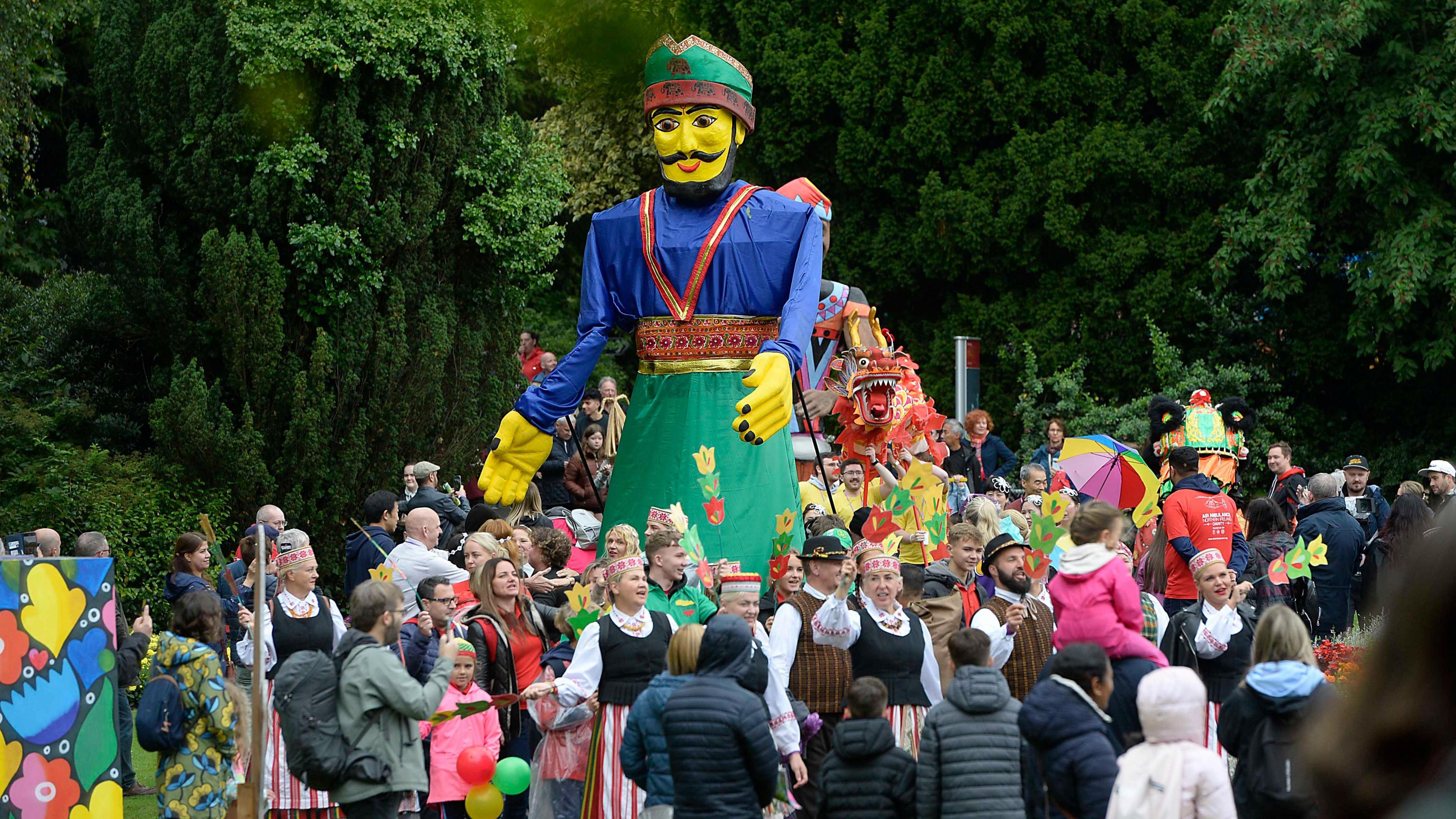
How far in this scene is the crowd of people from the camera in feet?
16.9

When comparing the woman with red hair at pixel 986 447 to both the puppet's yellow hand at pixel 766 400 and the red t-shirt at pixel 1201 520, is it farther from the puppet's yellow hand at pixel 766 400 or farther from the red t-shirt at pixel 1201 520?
the puppet's yellow hand at pixel 766 400

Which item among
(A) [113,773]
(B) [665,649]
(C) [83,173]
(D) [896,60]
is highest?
(D) [896,60]

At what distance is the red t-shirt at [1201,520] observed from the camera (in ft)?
29.8

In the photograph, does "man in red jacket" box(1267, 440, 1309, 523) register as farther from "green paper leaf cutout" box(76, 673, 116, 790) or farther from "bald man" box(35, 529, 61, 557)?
"green paper leaf cutout" box(76, 673, 116, 790)

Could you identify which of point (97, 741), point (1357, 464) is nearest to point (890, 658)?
point (97, 741)

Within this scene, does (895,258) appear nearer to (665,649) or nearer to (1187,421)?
(1187,421)

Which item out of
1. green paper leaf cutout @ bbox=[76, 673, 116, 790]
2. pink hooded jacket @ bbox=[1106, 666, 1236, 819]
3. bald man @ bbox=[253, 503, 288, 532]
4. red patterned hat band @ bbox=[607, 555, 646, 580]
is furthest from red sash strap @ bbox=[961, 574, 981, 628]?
bald man @ bbox=[253, 503, 288, 532]

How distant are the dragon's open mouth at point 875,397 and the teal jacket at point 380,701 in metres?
6.61

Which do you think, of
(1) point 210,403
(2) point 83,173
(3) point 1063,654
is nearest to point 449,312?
(1) point 210,403

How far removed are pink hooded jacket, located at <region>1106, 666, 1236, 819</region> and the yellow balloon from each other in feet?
9.98

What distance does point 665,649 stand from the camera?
268 inches

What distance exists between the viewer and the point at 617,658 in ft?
22.2

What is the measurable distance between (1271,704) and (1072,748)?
640 millimetres

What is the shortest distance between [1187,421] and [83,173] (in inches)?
399
